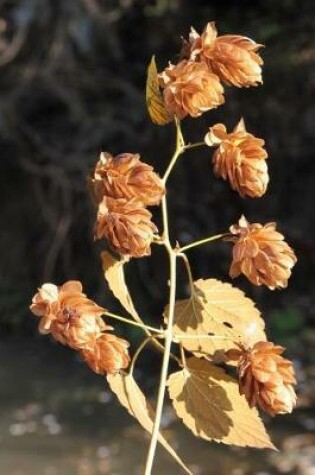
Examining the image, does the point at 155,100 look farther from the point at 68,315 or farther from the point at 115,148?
the point at 115,148

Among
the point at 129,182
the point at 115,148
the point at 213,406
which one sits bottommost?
the point at 115,148

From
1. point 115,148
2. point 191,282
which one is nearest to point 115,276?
point 191,282

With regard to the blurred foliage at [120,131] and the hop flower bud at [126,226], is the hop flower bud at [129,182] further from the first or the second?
the blurred foliage at [120,131]

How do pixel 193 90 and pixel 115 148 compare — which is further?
pixel 115 148

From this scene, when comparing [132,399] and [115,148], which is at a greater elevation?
[132,399]

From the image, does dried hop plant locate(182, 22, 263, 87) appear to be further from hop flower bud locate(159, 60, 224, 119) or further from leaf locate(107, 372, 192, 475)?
leaf locate(107, 372, 192, 475)

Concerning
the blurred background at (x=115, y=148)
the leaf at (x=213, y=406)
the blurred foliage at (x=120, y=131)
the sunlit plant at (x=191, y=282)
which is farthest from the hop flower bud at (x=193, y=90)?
the blurred foliage at (x=120, y=131)
